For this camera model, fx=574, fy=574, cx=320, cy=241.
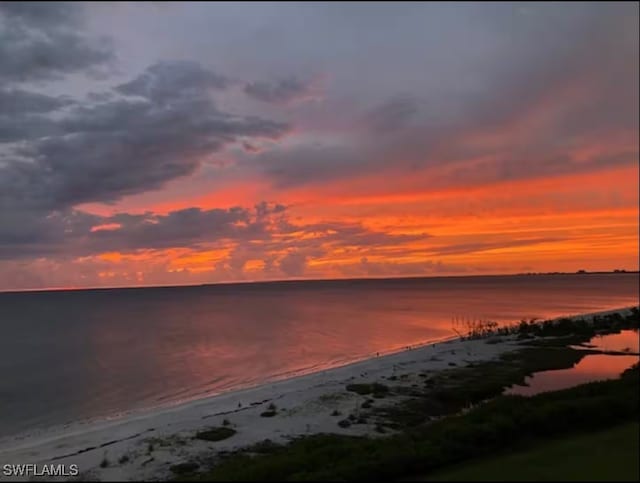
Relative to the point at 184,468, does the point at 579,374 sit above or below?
below

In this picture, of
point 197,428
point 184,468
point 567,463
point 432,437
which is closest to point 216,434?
point 197,428

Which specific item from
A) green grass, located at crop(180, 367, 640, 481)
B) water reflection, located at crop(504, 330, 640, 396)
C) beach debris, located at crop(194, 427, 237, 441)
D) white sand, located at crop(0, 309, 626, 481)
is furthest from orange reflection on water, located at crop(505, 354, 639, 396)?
beach debris, located at crop(194, 427, 237, 441)

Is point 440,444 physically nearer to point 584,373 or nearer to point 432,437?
point 432,437

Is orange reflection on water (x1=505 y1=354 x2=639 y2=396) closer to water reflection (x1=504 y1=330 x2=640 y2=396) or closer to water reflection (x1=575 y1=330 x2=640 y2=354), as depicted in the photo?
water reflection (x1=504 y1=330 x2=640 y2=396)

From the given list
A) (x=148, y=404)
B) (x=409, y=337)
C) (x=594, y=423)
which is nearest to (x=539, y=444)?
(x=594, y=423)

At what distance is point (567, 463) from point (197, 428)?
18.4m

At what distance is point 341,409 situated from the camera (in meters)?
31.6

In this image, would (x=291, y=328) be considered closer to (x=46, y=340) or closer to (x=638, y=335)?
(x=46, y=340)

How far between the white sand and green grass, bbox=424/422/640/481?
9734mm

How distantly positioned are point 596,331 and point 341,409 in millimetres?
45238

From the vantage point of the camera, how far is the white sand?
23.7 m

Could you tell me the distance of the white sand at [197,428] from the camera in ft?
77.7

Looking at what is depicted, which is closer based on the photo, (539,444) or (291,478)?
(291,478)

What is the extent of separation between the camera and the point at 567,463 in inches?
628
